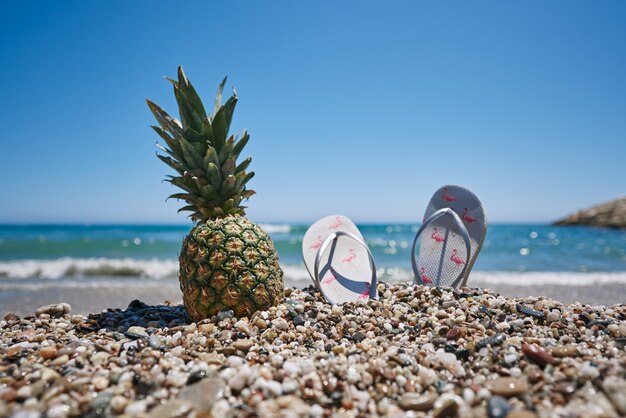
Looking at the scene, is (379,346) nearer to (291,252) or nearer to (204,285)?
(204,285)


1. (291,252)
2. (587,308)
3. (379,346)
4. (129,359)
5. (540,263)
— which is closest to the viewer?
(129,359)

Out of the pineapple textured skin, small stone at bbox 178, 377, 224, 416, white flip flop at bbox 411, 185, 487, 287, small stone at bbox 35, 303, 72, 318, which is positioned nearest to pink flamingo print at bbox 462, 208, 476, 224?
white flip flop at bbox 411, 185, 487, 287

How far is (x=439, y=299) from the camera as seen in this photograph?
393 cm

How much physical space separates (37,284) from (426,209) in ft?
32.4

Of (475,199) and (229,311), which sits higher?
(475,199)

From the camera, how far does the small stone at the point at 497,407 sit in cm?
187

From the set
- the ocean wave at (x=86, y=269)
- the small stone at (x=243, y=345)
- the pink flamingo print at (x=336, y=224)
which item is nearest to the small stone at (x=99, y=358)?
the small stone at (x=243, y=345)

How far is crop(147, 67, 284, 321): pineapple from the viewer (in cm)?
348

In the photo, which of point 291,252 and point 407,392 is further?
point 291,252

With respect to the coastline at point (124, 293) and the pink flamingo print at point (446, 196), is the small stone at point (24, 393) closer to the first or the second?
the coastline at point (124, 293)

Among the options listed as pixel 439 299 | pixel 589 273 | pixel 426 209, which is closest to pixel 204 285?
pixel 439 299

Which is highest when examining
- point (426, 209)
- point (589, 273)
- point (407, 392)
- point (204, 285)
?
point (426, 209)

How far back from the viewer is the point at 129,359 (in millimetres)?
2637

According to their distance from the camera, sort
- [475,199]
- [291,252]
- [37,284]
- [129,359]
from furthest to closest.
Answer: [291,252] → [37,284] → [475,199] → [129,359]
